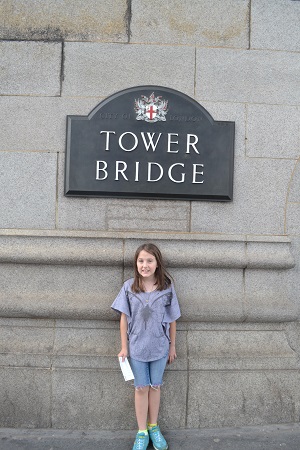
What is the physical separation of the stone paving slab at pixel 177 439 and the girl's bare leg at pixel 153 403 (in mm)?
271

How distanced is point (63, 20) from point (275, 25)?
2.07m

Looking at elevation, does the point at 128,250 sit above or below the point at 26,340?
above

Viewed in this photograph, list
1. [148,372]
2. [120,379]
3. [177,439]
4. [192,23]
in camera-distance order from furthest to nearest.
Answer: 1. [192,23]
2. [120,379]
3. [177,439]
4. [148,372]

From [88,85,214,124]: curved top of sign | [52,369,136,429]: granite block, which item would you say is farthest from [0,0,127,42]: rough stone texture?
[52,369,136,429]: granite block

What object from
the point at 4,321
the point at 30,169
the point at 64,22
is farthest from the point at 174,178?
the point at 4,321

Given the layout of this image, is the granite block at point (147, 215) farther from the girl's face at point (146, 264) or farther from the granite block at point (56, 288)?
the girl's face at point (146, 264)

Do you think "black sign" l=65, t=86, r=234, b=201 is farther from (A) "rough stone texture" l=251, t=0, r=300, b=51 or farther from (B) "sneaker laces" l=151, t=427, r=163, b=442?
(B) "sneaker laces" l=151, t=427, r=163, b=442

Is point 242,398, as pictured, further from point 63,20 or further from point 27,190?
point 63,20

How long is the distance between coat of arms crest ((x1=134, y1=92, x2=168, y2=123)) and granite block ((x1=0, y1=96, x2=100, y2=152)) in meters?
0.41

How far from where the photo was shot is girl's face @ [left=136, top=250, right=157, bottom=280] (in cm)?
375

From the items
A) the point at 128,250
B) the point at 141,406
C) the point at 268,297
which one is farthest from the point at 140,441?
the point at 268,297

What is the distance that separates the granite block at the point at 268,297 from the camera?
428 centimetres

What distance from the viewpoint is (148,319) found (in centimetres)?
376

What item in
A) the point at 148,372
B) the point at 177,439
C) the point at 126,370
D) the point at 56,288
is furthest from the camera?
the point at 56,288
